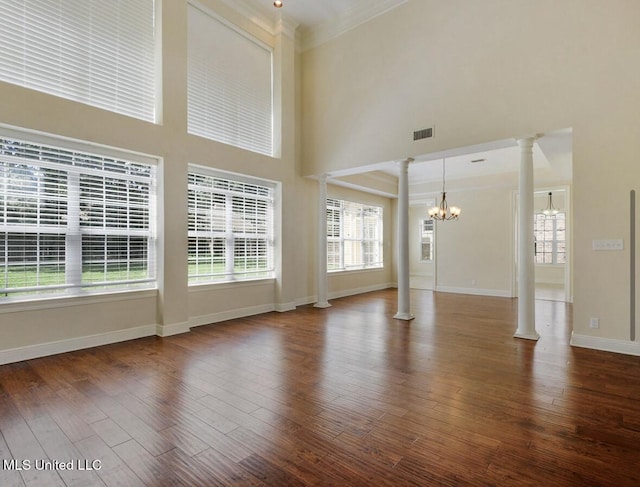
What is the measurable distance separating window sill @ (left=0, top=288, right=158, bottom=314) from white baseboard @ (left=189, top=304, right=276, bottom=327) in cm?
79

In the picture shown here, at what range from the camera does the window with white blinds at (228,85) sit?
17.2 ft

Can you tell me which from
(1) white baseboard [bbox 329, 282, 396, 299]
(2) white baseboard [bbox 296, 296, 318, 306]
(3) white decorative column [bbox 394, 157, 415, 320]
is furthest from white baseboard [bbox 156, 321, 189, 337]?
(1) white baseboard [bbox 329, 282, 396, 299]

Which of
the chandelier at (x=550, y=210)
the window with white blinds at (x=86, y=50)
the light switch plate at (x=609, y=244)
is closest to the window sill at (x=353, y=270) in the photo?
the window with white blinds at (x=86, y=50)

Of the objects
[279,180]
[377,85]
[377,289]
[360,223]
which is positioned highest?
[377,85]

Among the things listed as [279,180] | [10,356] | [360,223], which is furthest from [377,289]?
[10,356]

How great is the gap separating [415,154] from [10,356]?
18.4ft

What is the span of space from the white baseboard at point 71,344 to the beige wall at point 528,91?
4.32 m

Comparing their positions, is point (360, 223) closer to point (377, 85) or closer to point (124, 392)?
point (377, 85)

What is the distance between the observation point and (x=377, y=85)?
18.9ft

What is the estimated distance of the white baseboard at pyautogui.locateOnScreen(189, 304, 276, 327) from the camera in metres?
5.25

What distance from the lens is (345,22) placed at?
6141 mm

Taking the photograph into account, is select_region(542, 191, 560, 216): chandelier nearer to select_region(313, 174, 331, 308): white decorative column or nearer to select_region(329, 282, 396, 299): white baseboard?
select_region(329, 282, 396, 299): white baseboard

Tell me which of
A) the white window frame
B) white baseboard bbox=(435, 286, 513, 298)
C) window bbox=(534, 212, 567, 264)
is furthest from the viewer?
the white window frame

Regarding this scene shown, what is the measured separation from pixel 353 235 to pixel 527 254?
4.69 metres
